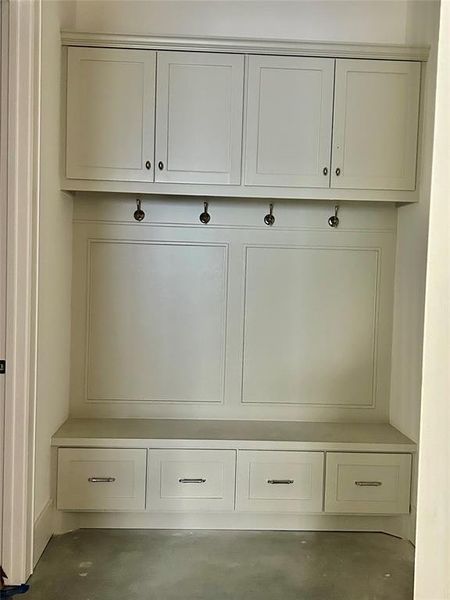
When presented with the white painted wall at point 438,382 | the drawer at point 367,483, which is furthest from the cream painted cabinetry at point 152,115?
the white painted wall at point 438,382

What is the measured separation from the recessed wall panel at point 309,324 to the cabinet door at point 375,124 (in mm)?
469

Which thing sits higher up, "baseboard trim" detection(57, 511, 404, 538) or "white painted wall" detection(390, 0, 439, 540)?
"white painted wall" detection(390, 0, 439, 540)

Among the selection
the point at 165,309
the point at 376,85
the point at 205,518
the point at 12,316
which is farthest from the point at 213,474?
the point at 376,85

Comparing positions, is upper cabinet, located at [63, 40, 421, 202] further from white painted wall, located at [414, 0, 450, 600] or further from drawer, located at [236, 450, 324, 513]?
white painted wall, located at [414, 0, 450, 600]

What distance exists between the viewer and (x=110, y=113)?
10.1 ft

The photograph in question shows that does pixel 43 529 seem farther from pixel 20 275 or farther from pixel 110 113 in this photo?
pixel 110 113

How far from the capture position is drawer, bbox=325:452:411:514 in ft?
10.2

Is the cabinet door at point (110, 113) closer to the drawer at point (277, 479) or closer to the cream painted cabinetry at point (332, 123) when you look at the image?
the cream painted cabinetry at point (332, 123)

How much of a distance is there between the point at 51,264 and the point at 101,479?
1.03m

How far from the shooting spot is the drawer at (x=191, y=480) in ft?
10.1

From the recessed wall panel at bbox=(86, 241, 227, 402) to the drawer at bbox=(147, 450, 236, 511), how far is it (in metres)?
0.43

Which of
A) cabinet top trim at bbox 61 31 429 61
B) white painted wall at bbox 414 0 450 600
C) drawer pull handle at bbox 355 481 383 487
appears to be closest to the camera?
white painted wall at bbox 414 0 450 600

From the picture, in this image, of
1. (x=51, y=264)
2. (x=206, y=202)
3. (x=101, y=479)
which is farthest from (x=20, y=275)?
(x=206, y=202)

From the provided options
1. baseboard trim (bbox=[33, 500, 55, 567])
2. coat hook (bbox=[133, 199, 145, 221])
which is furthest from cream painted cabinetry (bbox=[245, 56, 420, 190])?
baseboard trim (bbox=[33, 500, 55, 567])
